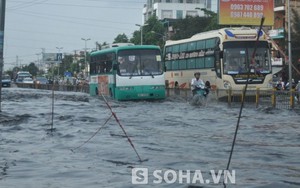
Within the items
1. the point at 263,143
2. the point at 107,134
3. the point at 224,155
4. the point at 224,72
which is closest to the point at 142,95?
the point at 224,72

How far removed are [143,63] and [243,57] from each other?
5.02 m

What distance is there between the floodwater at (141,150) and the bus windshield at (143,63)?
1001 centimetres

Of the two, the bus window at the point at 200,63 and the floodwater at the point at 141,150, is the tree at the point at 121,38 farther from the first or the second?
the floodwater at the point at 141,150

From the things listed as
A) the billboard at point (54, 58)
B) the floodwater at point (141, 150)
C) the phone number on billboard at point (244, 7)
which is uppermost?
the phone number on billboard at point (244, 7)

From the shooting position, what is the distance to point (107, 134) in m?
14.0

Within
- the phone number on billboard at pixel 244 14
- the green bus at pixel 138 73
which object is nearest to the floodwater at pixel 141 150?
the green bus at pixel 138 73

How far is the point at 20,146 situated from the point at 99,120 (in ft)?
20.0

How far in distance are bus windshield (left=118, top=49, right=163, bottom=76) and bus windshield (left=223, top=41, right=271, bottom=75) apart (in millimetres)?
3461

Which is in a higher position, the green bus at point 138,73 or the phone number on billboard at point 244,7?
the phone number on billboard at point 244,7

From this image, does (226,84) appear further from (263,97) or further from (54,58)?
(54,58)

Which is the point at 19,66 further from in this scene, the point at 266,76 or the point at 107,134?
the point at 107,134

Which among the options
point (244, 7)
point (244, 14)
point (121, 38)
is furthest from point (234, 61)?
point (121, 38)

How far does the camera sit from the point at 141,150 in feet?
36.6

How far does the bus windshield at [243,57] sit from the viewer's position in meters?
29.1
